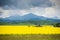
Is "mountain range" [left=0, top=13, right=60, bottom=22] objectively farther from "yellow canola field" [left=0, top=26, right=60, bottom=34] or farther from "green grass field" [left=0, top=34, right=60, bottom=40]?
"green grass field" [left=0, top=34, right=60, bottom=40]

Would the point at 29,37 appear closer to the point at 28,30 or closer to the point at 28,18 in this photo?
the point at 28,30

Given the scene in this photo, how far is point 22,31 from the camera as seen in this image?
2438mm

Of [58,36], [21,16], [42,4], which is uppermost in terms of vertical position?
[42,4]

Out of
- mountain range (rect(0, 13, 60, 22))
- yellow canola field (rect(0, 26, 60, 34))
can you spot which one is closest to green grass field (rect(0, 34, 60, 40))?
yellow canola field (rect(0, 26, 60, 34))

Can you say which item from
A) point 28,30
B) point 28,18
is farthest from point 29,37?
point 28,18

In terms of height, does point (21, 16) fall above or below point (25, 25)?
above

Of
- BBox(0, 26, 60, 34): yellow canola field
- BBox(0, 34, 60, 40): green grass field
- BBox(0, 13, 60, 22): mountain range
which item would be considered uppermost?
BBox(0, 13, 60, 22): mountain range

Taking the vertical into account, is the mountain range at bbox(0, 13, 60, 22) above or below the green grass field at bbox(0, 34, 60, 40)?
above

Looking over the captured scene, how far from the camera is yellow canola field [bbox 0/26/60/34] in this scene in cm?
243

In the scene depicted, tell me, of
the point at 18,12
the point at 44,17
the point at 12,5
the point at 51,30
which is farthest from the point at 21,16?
the point at 51,30

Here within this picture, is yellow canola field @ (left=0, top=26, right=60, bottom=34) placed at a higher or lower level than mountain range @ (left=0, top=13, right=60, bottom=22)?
lower

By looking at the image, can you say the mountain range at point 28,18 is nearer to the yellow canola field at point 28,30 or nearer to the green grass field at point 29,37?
the yellow canola field at point 28,30

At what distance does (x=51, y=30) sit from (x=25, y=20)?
1.56 ft

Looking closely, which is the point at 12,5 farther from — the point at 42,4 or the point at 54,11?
the point at 54,11
